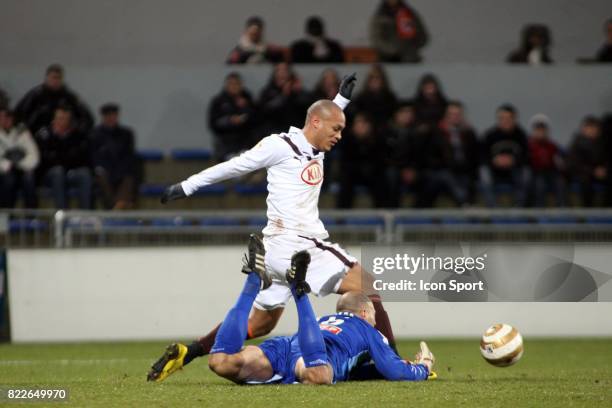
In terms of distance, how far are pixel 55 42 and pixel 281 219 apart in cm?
1155

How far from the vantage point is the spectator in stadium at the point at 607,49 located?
19.6 metres

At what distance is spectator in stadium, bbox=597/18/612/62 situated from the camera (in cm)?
1958

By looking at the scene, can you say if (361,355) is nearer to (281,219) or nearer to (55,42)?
(281,219)

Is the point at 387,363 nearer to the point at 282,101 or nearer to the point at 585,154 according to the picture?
the point at 282,101

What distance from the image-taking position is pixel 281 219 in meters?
10.4

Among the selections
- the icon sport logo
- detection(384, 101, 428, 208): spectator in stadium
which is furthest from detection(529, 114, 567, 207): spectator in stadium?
the icon sport logo

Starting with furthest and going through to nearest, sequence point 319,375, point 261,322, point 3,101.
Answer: point 3,101 → point 261,322 → point 319,375

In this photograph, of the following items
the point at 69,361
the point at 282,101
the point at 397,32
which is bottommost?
the point at 69,361

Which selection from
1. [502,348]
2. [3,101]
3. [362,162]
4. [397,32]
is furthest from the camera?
[397,32]

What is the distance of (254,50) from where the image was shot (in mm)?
19234

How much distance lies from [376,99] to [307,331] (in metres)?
9.75

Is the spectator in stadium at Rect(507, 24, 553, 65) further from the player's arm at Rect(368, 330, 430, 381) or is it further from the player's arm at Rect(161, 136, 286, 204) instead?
the player's arm at Rect(368, 330, 430, 381)

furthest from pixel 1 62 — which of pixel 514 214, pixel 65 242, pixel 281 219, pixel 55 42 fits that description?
pixel 281 219

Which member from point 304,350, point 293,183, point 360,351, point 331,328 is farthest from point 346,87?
point 304,350
